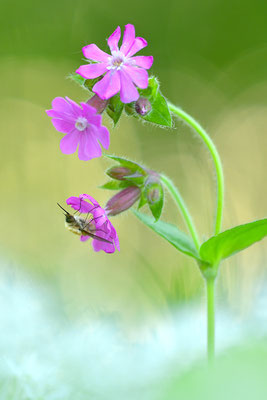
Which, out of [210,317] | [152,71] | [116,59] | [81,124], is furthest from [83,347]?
[152,71]

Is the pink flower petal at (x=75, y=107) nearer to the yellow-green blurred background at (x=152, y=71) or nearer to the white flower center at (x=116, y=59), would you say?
the white flower center at (x=116, y=59)

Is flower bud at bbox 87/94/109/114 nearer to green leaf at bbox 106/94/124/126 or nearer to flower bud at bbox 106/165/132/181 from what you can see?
green leaf at bbox 106/94/124/126

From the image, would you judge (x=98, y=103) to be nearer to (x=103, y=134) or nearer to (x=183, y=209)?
(x=103, y=134)

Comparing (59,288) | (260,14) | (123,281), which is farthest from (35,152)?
(59,288)

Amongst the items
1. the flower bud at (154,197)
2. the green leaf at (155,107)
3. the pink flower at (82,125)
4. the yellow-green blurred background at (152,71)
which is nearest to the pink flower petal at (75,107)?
the pink flower at (82,125)

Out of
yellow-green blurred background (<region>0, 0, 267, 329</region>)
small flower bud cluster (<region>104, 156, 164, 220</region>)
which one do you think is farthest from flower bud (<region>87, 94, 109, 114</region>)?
yellow-green blurred background (<region>0, 0, 267, 329</region>)

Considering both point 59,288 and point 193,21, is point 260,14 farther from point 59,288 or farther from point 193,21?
point 59,288

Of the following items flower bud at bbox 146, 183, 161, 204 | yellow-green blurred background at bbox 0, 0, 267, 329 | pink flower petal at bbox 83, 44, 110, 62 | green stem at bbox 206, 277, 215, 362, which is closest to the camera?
green stem at bbox 206, 277, 215, 362
